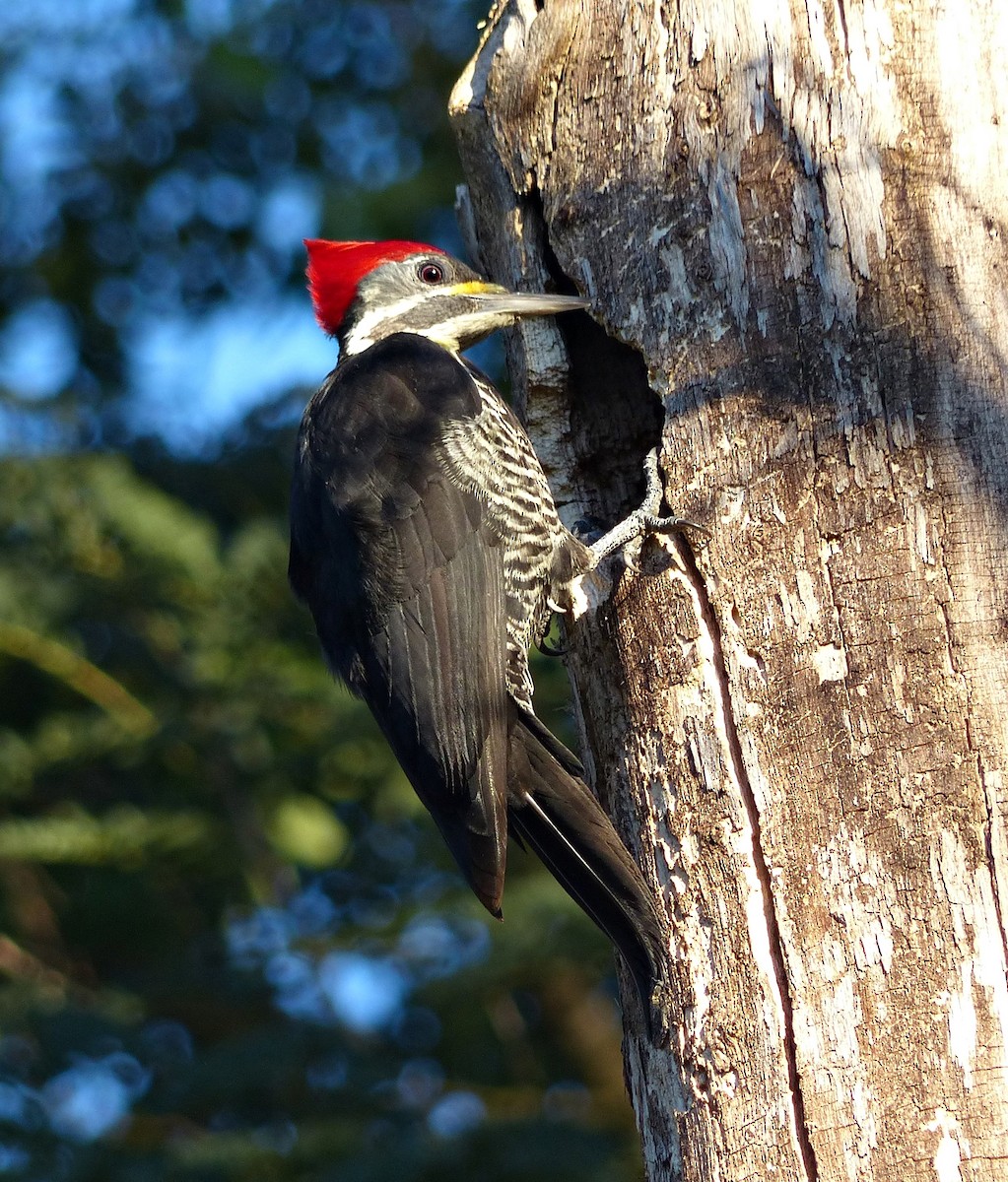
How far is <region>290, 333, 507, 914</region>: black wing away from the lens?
293 cm

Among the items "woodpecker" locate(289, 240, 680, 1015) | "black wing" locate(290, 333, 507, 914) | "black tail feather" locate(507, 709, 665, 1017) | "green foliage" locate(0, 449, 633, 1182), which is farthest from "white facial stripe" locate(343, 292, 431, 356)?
"black tail feather" locate(507, 709, 665, 1017)

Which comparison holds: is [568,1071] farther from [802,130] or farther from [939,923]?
[802,130]

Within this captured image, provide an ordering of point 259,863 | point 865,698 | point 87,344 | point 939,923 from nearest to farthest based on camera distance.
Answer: point 939,923 < point 865,698 < point 259,863 < point 87,344

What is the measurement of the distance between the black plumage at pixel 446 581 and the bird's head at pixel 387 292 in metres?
0.19

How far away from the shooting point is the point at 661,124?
2.76 metres

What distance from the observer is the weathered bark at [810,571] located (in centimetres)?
218

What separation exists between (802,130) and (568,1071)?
3580mm

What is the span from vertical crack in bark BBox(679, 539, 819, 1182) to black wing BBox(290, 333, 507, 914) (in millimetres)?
586

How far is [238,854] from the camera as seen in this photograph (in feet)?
15.5

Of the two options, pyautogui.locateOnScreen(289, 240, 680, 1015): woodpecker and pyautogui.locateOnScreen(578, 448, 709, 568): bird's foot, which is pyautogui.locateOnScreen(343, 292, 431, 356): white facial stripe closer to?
pyautogui.locateOnScreen(289, 240, 680, 1015): woodpecker

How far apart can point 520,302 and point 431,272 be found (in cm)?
75

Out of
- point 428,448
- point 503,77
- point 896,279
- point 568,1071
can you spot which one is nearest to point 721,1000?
point 896,279

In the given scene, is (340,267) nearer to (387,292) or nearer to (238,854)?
(387,292)

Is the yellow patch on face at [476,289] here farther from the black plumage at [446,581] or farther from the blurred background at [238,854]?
the blurred background at [238,854]
